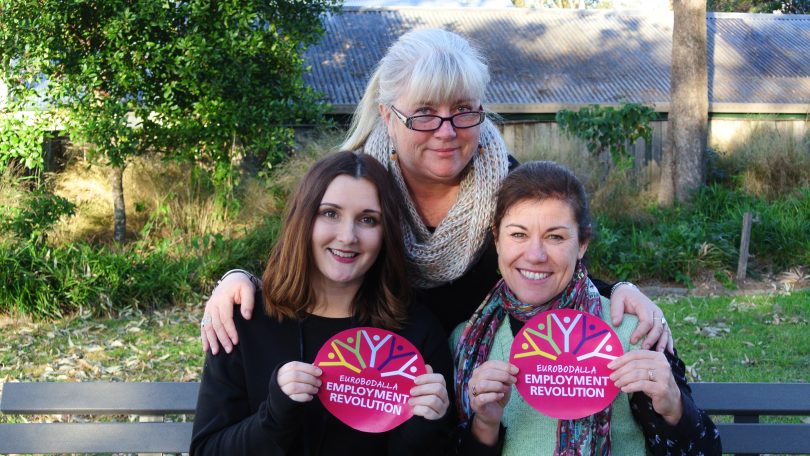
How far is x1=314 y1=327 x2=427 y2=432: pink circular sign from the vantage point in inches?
99.7

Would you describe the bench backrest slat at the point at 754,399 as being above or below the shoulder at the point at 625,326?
below

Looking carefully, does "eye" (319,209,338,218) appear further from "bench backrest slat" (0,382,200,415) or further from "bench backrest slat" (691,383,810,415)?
"bench backrest slat" (691,383,810,415)

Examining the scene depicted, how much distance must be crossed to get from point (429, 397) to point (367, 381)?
0.72 feet

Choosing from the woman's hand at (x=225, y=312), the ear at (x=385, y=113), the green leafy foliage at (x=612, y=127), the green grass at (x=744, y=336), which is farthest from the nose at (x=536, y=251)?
the green leafy foliage at (x=612, y=127)

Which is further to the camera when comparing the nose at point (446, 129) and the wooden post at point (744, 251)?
the wooden post at point (744, 251)

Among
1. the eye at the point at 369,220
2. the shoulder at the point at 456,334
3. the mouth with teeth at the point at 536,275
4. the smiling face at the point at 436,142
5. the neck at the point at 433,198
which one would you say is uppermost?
the smiling face at the point at 436,142

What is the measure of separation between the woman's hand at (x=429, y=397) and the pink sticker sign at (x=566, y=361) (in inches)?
10.0

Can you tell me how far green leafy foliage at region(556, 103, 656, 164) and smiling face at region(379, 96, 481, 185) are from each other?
954 cm

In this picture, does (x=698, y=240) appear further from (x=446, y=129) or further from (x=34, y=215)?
(x=446, y=129)

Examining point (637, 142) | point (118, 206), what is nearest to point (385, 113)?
point (118, 206)

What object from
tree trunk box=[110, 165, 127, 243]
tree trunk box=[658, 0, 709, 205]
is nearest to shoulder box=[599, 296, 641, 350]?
tree trunk box=[110, 165, 127, 243]

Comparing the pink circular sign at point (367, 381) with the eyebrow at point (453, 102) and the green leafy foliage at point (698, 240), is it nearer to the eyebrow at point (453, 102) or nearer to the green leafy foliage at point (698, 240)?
the eyebrow at point (453, 102)

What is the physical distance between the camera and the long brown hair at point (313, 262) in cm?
270

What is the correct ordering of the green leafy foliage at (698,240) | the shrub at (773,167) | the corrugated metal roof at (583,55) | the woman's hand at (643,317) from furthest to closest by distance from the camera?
1. the corrugated metal roof at (583,55)
2. the shrub at (773,167)
3. the green leafy foliage at (698,240)
4. the woman's hand at (643,317)
